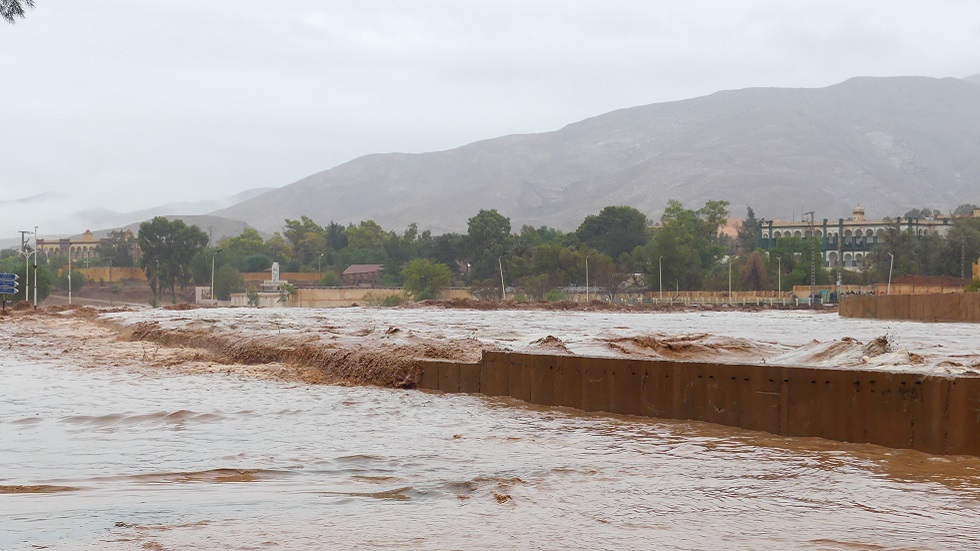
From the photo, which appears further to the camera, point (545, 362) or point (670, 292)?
point (670, 292)

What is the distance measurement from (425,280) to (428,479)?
479 feet

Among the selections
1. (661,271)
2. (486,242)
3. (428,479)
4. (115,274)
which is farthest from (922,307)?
(115,274)

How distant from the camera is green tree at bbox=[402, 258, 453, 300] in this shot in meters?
153

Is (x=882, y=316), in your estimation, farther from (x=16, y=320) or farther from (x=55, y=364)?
(x=55, y=364)

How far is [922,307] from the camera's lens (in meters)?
56.8

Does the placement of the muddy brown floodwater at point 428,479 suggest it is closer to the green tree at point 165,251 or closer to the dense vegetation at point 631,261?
the dense vegetation at point 631,261

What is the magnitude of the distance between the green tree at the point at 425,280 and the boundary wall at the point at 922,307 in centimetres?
9094

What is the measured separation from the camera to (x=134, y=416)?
12695 millimetres

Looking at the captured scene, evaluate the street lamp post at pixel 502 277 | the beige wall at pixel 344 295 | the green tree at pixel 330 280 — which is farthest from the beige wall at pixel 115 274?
the street lamp post at pixel 502 277

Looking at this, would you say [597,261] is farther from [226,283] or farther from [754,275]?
[226,283]

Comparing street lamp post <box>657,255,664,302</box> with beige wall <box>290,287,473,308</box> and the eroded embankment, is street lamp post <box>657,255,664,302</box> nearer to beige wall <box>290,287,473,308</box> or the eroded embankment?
beige wall <box>290,287,473,308</box>

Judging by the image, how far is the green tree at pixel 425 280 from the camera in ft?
501

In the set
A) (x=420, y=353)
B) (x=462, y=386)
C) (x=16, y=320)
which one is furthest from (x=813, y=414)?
(x=16, y=320)

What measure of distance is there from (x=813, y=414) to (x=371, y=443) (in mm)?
4690
